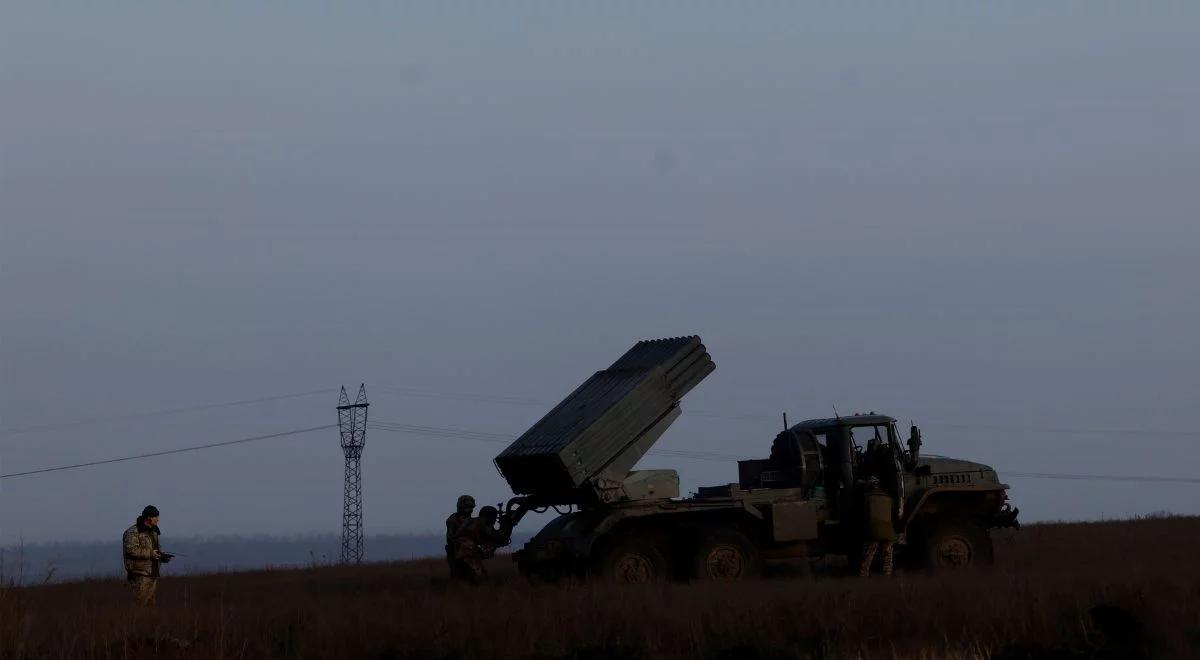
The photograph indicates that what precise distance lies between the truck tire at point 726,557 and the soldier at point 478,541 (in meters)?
2.80

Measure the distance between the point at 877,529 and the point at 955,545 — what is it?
1773mm

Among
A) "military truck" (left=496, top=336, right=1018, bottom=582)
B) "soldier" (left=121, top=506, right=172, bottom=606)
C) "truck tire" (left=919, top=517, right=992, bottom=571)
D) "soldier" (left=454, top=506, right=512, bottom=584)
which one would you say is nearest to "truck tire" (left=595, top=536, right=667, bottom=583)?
"military truck" (left=496, top=336, right=1018, bottom=582)

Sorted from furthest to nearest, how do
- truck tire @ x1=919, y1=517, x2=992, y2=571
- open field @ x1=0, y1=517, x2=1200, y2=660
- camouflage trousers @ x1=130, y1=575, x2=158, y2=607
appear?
truck tire @ x1=919, y1=517, x2=992, y2=571 < camouflage trousers @ x1=130, y1=575, x2=158, y2=607 < open field @ x1=0, y1=517, x2=1200, y2=660

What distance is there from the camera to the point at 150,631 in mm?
14445

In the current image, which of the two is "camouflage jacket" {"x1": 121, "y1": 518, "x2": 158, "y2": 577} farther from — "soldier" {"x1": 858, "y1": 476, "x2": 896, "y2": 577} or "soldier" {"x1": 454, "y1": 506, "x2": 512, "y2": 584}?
"soldier" {"x1": 858, "y1": 476, "x2": 896, "y2": 577}

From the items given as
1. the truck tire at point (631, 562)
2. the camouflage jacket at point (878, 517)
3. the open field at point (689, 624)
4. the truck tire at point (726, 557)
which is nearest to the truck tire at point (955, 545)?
the camouflage jacket at point (878, 517)

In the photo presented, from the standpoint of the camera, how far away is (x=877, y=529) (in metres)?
21.2

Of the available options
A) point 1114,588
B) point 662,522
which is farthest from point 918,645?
point 662,522

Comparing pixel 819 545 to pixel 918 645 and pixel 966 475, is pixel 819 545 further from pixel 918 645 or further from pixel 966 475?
pixel 918 645

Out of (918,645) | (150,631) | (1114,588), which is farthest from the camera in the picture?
(1114,588)

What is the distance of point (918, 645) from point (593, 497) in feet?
27.8

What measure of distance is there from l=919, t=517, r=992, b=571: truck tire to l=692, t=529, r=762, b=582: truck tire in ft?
8.77

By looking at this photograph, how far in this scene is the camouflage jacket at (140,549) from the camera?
61.7ft

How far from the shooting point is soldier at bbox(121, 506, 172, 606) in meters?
18.8
